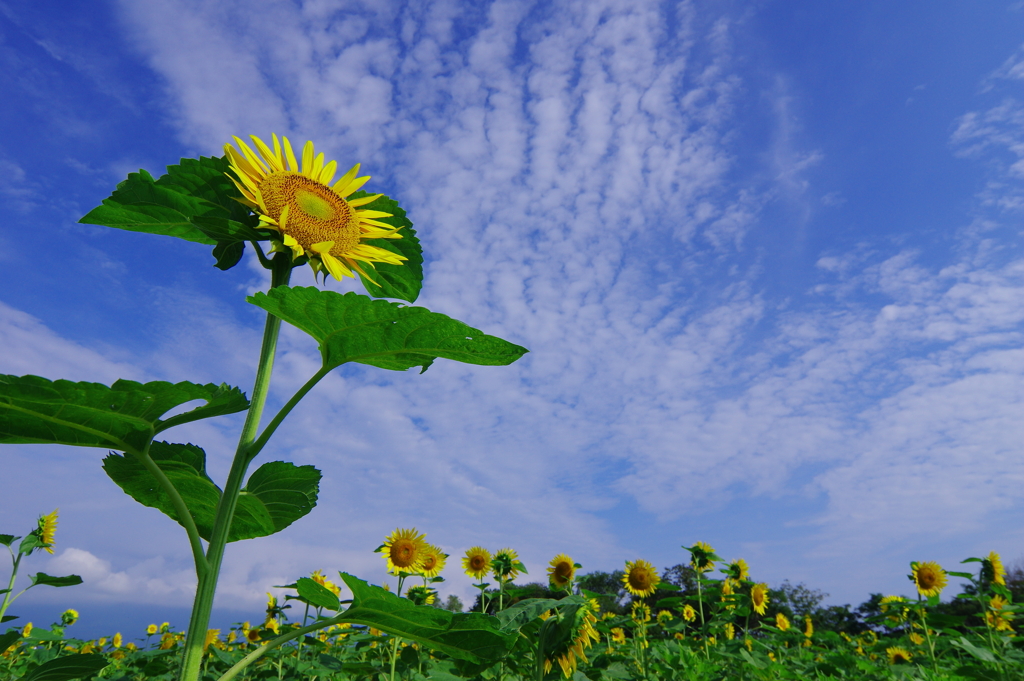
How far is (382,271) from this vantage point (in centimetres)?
197

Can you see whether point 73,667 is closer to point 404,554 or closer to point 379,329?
point 379,329

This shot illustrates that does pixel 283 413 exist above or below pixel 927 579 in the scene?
below

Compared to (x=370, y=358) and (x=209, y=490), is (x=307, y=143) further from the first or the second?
(x=209, y=490)

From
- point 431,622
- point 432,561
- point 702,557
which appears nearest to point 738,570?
point 702,557

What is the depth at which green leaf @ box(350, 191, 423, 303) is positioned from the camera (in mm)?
1965

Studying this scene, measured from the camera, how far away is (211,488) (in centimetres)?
175

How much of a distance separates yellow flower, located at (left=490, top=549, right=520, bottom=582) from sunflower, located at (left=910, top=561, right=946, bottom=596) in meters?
5.46

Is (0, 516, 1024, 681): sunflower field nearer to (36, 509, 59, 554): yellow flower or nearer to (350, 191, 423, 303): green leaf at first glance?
(36, 509, 59, 554): yellow flower

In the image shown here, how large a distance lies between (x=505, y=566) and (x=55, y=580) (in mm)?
3714

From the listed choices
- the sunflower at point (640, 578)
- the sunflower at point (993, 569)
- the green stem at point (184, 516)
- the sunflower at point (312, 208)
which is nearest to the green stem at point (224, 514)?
the green stem at point (184, 516)

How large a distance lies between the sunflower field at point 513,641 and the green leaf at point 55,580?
35cm

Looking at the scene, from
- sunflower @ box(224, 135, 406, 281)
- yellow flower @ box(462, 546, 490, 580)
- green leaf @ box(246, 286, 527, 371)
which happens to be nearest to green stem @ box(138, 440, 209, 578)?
green leaf @ box(246, 286, 527, 371)

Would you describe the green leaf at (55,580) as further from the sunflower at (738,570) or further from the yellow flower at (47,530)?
the sunflower at (738,570)

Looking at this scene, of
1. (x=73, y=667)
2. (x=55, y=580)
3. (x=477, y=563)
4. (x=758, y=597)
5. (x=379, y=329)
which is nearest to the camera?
(x=379, y=329)
